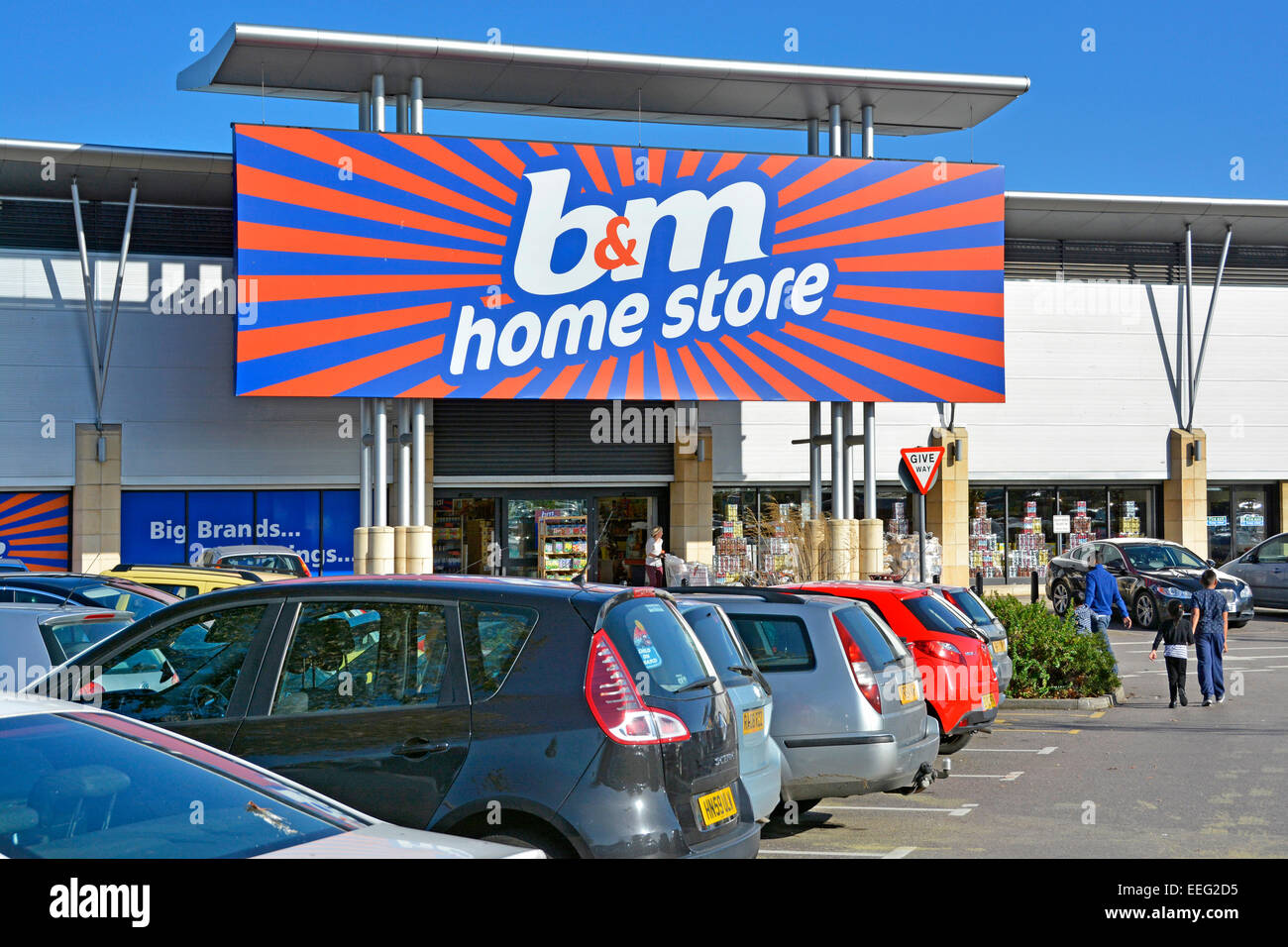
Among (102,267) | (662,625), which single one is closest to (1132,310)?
(102,267)

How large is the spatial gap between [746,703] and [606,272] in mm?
16623

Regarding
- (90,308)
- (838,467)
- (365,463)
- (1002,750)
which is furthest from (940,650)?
(90,308)

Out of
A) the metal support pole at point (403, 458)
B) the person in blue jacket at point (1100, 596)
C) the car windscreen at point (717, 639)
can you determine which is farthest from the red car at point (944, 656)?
the metal support pole at point (403, 458)

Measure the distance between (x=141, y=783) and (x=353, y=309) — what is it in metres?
18.0

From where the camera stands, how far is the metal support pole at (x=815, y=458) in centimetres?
2652

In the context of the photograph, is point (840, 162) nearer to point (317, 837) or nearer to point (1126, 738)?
point (1126, 738)

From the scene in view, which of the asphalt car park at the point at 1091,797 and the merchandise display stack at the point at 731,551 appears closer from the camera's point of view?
the asphalt car park at the point at 1091,797

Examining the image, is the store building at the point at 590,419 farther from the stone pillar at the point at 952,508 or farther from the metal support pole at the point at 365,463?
the metal support pole at the point at 365,463

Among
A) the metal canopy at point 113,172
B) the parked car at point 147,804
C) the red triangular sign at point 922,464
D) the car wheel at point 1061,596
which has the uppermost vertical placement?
the metal canopy at point 113,172

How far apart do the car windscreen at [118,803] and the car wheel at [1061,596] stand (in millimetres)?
22918

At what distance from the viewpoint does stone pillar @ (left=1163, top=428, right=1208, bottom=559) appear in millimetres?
31125

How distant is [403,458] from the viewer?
2233 cm

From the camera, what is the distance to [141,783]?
3771 millimetres

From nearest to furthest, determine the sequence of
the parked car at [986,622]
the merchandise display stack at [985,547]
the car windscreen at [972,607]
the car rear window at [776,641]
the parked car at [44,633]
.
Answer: the parked car at [44,633]
the car rear window at [776,641]
the parked car at [986,622]
the car windscreen at [972,607]
the merchandise display stack at [985,547]
